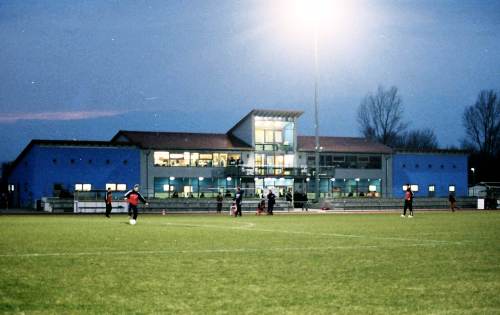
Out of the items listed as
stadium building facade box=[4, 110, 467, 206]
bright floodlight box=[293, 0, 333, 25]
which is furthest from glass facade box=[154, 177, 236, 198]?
bright floodlight box=[293, 0, 333, 25]

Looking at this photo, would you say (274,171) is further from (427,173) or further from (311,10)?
(311,10)

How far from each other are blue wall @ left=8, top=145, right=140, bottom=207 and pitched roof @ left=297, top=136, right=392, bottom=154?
20.2m

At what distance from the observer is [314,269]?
11.4 m

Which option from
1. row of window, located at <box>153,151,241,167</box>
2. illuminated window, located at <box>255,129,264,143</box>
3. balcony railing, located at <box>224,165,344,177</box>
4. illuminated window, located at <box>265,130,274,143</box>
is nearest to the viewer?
row of window, located at <box>153,151,241,167</box>

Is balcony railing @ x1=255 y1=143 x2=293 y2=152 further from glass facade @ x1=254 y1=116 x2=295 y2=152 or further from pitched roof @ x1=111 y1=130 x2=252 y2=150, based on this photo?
pitched roof @ x1=111 y1=130 x2=252 y2=150

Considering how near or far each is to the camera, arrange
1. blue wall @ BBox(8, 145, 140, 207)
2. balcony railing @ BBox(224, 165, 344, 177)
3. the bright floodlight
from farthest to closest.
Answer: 1. balcony railing @ BBox(224, 165, 344, 177)
2. blue wall @ BBox(8, 145, 140, 207)
3. the bright floodlight

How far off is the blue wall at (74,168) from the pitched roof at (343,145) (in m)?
20.2

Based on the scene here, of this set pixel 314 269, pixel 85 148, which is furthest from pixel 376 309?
pixel 85 148

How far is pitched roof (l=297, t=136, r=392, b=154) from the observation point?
8269cm

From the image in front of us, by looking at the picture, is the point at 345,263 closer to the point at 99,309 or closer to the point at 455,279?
the point at 455,279

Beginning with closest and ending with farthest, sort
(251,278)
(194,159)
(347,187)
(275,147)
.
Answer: (251,278) → (194,159) → (275,147) → (347,187)

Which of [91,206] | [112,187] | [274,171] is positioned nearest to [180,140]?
[112,187]

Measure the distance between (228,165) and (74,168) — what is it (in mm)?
16686

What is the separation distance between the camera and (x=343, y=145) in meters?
85.3
